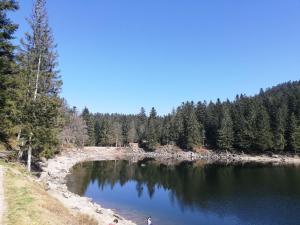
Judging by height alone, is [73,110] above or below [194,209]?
above

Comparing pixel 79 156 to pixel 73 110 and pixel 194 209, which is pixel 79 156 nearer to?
pixel 73 110

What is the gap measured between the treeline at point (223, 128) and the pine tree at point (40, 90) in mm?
90159

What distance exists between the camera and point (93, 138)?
149 meters

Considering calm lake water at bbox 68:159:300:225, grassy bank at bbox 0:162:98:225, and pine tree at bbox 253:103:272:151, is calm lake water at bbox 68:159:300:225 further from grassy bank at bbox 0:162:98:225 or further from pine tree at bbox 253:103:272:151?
pine tree at bbox 253:103:272:151

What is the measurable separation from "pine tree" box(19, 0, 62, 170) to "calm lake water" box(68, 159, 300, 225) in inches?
565

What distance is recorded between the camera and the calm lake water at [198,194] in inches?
1619

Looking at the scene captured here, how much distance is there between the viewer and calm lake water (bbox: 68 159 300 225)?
135 ft

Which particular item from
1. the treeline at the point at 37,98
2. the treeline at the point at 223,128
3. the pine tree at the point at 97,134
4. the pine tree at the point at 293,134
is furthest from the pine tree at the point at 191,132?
the treeline at the point at 37,98

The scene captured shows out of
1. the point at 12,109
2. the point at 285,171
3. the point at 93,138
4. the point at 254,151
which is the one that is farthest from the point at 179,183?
the point at 93,138

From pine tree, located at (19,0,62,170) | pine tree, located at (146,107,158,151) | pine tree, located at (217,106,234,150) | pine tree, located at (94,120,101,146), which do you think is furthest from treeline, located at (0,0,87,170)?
pine tree, located at (94,120,101,146)

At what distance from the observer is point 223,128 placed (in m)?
121

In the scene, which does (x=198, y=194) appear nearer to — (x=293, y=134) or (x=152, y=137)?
(x=293, y=134)

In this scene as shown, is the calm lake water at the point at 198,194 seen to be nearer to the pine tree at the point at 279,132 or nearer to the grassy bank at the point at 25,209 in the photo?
the grassy bank at the point at 25,209

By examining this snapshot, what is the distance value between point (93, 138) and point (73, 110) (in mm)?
17372
